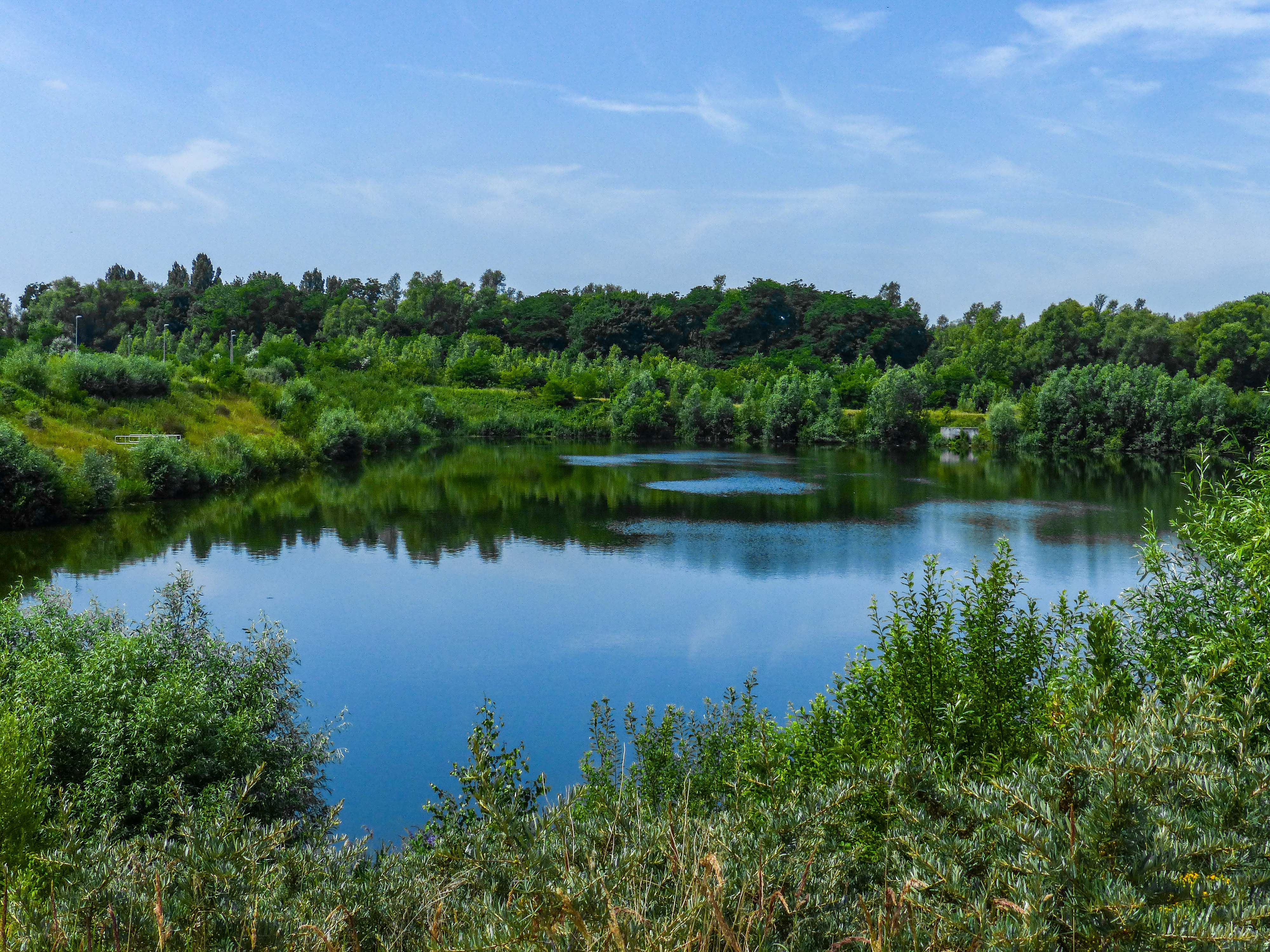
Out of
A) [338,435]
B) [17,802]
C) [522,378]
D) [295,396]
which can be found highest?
[522,378]

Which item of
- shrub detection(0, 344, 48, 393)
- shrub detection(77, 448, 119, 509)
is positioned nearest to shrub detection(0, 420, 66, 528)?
shrub detection(77, 448, 119, 509)

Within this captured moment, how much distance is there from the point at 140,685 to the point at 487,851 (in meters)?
5.74

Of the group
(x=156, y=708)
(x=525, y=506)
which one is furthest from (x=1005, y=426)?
(x=156, y=708)

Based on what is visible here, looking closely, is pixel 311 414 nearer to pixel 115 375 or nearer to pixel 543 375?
pixel 115 375

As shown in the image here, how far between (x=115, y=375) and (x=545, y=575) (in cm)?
2481

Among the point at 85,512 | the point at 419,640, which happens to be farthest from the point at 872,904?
the point at 85,512

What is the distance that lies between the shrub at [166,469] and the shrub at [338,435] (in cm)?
1279

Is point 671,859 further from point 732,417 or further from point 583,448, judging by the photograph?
point 732,417

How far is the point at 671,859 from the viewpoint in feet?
11.2

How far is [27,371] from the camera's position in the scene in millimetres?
33438

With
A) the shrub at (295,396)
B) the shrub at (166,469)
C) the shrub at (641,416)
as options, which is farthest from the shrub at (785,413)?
the shrub at (166,469)

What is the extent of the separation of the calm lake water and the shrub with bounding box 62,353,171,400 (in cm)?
730

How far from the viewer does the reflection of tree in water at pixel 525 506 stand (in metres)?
24.9

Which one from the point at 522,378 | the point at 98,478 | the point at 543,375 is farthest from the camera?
→ the point at 543,375
